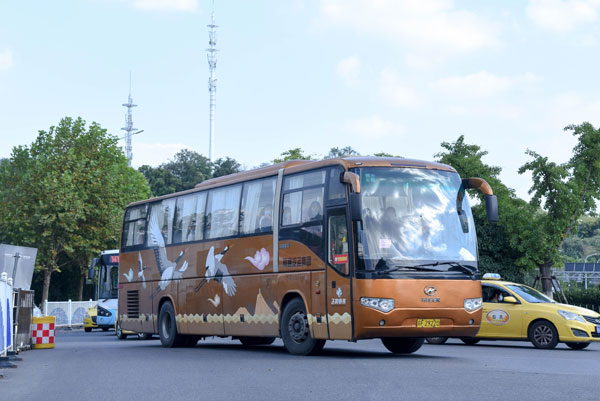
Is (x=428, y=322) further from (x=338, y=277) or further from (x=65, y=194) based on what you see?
(x=65, y=194)

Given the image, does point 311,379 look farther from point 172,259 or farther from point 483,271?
point 483,271

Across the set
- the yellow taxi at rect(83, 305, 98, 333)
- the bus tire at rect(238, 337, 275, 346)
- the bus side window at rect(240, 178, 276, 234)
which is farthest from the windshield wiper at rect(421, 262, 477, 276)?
the yellow taxi at rect(83, 305, 98, 333)

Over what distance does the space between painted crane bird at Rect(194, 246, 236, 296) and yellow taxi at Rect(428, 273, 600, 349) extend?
639 centimetres

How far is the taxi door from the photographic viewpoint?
21.4m

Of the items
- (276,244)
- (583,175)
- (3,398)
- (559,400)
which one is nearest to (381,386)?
(559,400)

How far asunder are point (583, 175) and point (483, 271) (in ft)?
29.9

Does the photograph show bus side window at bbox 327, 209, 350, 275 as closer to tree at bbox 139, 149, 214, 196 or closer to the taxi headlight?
the taxi headlight

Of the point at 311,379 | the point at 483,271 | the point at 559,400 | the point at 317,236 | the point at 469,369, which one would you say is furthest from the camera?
the point at 483,271

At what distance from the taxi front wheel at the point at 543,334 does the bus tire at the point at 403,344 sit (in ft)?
13.8

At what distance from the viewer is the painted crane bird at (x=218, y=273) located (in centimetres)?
1961

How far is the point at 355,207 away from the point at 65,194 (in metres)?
39.1

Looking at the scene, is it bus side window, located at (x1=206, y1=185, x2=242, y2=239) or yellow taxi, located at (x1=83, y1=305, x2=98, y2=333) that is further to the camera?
yellow taxi, located at (x1=83, y1=305, x2=98, y2=333)

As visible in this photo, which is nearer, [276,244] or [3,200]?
[276,244]

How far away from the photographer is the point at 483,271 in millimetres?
43438
